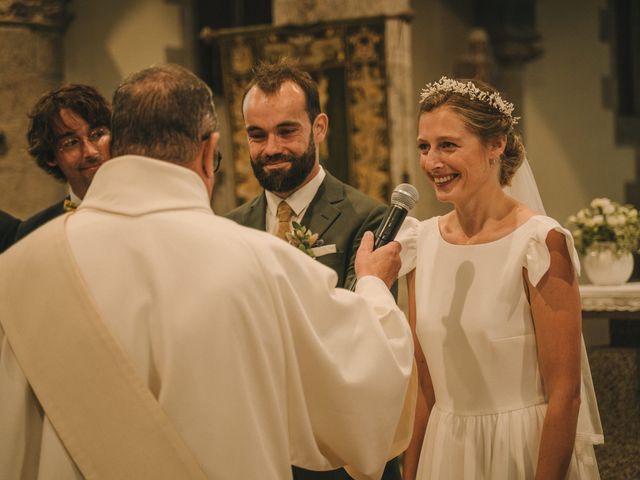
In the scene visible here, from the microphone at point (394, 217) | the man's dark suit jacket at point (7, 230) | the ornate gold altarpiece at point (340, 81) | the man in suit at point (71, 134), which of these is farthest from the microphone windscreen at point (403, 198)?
the ornate gold altarpiece at point (340, 81)

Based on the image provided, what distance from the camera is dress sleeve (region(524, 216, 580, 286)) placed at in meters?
2.48

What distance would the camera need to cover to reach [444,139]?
268 cm

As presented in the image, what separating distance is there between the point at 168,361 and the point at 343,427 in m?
0.48

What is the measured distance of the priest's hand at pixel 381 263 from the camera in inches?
91.2

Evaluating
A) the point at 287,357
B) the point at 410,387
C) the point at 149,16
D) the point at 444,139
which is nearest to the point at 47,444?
the point at 287,357

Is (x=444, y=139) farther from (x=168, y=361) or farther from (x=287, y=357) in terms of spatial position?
(x=168, y=361)

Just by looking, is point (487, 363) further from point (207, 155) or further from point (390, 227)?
point (207, 155)

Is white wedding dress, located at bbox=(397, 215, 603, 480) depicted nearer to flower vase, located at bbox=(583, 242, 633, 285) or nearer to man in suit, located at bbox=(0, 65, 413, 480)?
man in suit, located at bbox=(0, 65, 413, 480)

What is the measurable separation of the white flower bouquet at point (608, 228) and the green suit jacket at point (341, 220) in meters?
2.36

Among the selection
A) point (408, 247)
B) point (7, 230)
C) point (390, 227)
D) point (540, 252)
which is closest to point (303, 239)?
point (408, 247)

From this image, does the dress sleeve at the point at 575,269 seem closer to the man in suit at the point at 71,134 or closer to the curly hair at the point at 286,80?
the curly hair at the point at 286,80

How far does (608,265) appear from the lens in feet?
16.4

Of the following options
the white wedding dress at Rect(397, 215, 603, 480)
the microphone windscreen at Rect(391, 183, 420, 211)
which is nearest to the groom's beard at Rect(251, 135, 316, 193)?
the white wedding dress at Rect(397, 215, 603, 480)

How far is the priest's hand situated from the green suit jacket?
1.56 feet
